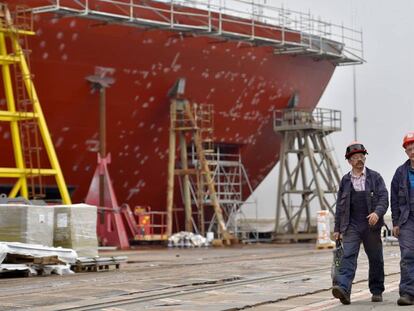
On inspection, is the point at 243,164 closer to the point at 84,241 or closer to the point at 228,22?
the point at 228,22

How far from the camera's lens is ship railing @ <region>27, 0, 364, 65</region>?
3238 centimetres

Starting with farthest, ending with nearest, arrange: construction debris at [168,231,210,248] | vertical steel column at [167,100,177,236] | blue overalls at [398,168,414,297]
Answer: vertical steel column at [167,100,177,236]
construction debris at [168,231,210,248]
blue overalls at [398,168,414,297]

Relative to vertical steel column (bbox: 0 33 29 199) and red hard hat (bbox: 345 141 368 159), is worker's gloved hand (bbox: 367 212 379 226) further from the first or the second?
vertical steel column (bbox: 0 33 29 199)

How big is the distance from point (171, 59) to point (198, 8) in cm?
252

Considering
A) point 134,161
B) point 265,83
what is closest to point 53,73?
point 134,161

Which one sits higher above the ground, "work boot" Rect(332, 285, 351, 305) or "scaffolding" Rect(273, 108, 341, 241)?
"scaffolding" Rect(273, 108, 341, 241)

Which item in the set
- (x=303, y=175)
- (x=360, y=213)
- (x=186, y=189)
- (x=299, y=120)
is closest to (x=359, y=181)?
(x=360, y=213)

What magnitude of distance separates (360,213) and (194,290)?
333cm

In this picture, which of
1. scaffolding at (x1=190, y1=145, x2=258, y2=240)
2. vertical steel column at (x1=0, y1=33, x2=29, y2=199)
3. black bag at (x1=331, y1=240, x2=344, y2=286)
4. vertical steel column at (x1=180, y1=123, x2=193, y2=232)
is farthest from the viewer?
scaffolding at (x1=190, y1=145, x2=258, y2=240)

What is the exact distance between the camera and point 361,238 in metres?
10.9

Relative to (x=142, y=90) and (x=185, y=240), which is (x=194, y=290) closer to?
(x=142, y=90)

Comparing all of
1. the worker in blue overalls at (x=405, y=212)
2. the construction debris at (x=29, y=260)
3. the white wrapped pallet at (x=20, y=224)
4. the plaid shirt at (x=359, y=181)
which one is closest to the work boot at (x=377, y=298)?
the worker in blue overalls at (x=405, y=212)

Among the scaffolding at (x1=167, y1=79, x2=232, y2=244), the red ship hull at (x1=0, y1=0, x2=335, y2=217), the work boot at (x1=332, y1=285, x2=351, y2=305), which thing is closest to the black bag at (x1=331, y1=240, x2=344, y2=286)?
the work boot at (x1=332, y1=285, x2=351, y2=305)

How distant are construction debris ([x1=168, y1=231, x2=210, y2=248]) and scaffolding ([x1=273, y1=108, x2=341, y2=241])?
650cm
